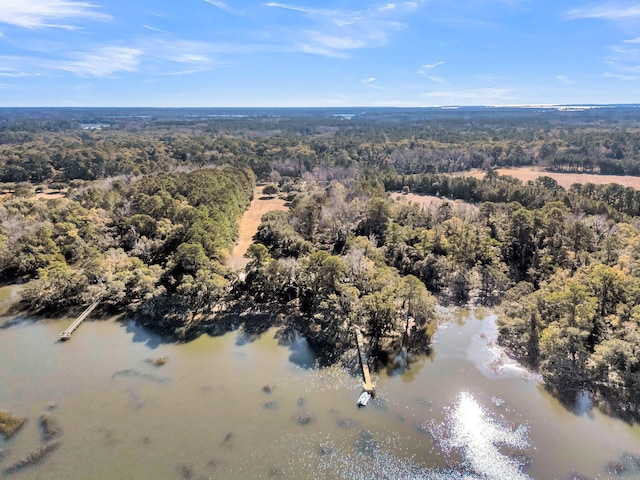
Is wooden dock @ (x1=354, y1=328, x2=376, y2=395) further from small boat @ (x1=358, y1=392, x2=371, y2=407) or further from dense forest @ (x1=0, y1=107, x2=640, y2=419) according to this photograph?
dense forest @ (x1=0, y1=107, x2=640, y2=419)

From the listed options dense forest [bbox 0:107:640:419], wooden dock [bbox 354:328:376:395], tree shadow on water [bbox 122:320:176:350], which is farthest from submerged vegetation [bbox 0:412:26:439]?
wooden dock [bbox 354:328:376:395]

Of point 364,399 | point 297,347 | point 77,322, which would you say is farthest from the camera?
point 77,322

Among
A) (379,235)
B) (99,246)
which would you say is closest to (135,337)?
(99,246)

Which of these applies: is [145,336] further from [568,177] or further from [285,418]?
[568,177]

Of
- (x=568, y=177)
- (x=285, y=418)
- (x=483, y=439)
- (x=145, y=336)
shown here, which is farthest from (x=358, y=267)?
(x=568, y=177)

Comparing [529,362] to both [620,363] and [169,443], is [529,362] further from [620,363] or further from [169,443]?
[169,443]

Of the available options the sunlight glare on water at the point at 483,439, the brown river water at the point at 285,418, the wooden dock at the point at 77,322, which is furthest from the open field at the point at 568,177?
the wooden dock at the point at 77,322
